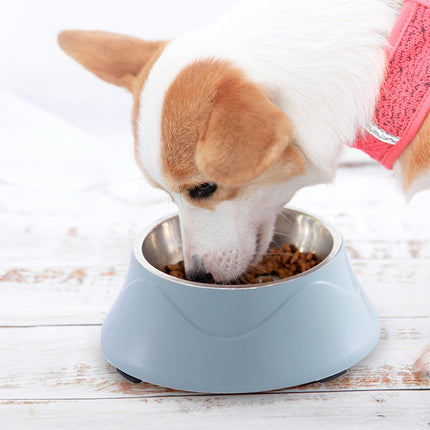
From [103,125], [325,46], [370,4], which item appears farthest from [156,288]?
[103,125]

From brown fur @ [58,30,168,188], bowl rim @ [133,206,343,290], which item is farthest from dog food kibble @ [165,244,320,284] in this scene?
brown fur @ [58,30,168,188]

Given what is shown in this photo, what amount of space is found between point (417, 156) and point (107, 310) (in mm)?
773

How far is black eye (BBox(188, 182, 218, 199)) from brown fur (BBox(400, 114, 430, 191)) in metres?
0.39

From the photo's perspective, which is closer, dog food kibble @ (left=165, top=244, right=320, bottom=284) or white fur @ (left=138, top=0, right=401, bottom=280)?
white fur @ (left=138, top=0, right=401, bottom=280)

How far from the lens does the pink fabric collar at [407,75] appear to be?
126 cm

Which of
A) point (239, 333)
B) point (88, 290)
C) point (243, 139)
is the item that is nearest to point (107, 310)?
point (88, 290)

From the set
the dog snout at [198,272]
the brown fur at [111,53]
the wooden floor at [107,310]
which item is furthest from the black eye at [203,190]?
the wooden floor at [107,310]

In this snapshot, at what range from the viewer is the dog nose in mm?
1346

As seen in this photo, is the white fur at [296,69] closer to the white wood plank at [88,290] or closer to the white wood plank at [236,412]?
the white wood plank at [236,412]

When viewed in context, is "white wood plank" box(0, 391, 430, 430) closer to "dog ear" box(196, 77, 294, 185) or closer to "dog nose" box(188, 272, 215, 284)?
"dog nose" box(188, 272, 215, 284)

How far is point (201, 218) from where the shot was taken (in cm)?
130

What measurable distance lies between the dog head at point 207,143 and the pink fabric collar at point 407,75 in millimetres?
197

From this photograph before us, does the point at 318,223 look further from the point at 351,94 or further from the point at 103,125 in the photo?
the point at 103,125

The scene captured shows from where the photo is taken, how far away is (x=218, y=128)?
1102 mm
